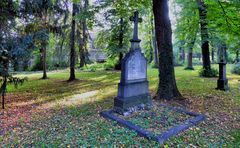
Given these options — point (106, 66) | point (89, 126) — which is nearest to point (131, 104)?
point (89, 126)

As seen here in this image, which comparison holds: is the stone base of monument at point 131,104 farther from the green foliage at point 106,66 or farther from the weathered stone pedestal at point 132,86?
the green foliage at point 106,66

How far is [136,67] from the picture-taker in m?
5.82

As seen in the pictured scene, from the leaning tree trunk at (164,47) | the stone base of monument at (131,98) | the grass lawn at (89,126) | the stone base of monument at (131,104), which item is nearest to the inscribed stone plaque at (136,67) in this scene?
the stone base of monument at (131,98)

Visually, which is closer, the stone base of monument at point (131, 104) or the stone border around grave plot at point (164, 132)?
the stone border around grave plot at point (164, 132)

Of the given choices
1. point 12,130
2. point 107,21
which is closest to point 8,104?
point 12,130

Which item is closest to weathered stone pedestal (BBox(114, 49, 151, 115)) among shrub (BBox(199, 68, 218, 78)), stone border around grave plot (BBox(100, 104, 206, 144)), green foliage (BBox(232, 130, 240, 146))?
stone border around grave plot (BBox(100, 104, 206, 144))

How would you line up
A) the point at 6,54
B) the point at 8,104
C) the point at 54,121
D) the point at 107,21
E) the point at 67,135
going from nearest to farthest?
the point at 67,135
the point at 54,121
the point at 6,54
the point at 8,104
the point at 107,21

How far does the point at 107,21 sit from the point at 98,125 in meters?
12.7

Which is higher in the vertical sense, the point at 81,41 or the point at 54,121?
the point at 81,41

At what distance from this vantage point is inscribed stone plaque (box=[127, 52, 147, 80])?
5652 mm

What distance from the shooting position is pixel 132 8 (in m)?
11.2

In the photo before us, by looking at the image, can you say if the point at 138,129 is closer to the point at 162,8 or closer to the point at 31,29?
the point at 162,8

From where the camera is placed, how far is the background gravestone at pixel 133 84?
18.2ft

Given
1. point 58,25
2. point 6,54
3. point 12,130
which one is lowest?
point 12,130
